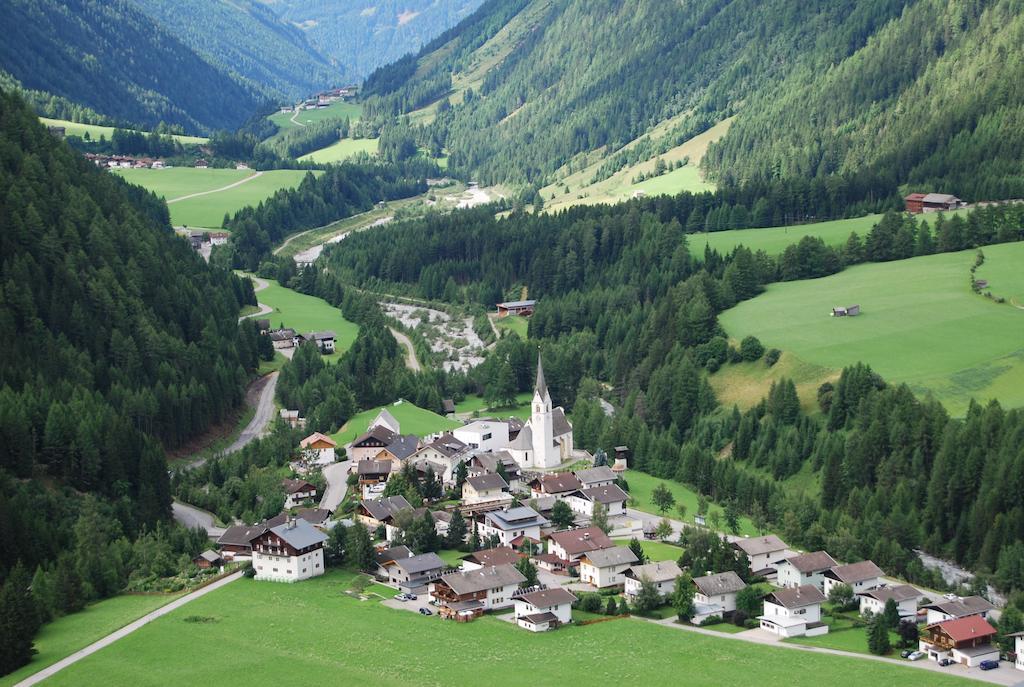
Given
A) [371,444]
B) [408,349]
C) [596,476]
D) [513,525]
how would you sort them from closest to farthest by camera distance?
[513,525] → [596,476] → [371,444] → [408,349]

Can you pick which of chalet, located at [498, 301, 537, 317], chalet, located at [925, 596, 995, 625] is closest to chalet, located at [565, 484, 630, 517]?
chalet, located at [925, 596, 995, 625]

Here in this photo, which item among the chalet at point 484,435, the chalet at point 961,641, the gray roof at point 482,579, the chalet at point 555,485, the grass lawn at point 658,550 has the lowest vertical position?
the chalet at point 961,641

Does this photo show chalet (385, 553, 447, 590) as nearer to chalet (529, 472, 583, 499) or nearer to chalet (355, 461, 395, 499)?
chalet (355, 461, 395, 499)

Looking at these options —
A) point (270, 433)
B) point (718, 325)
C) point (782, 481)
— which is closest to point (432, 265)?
point (718, 325)

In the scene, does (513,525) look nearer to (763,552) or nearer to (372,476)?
(372,476)

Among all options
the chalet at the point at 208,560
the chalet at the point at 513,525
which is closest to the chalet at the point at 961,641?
the chalet at the point at 513,525

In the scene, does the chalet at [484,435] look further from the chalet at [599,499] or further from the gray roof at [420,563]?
the gray roof at [420,563]

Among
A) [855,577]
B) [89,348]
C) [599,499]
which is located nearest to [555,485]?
[599,499]
